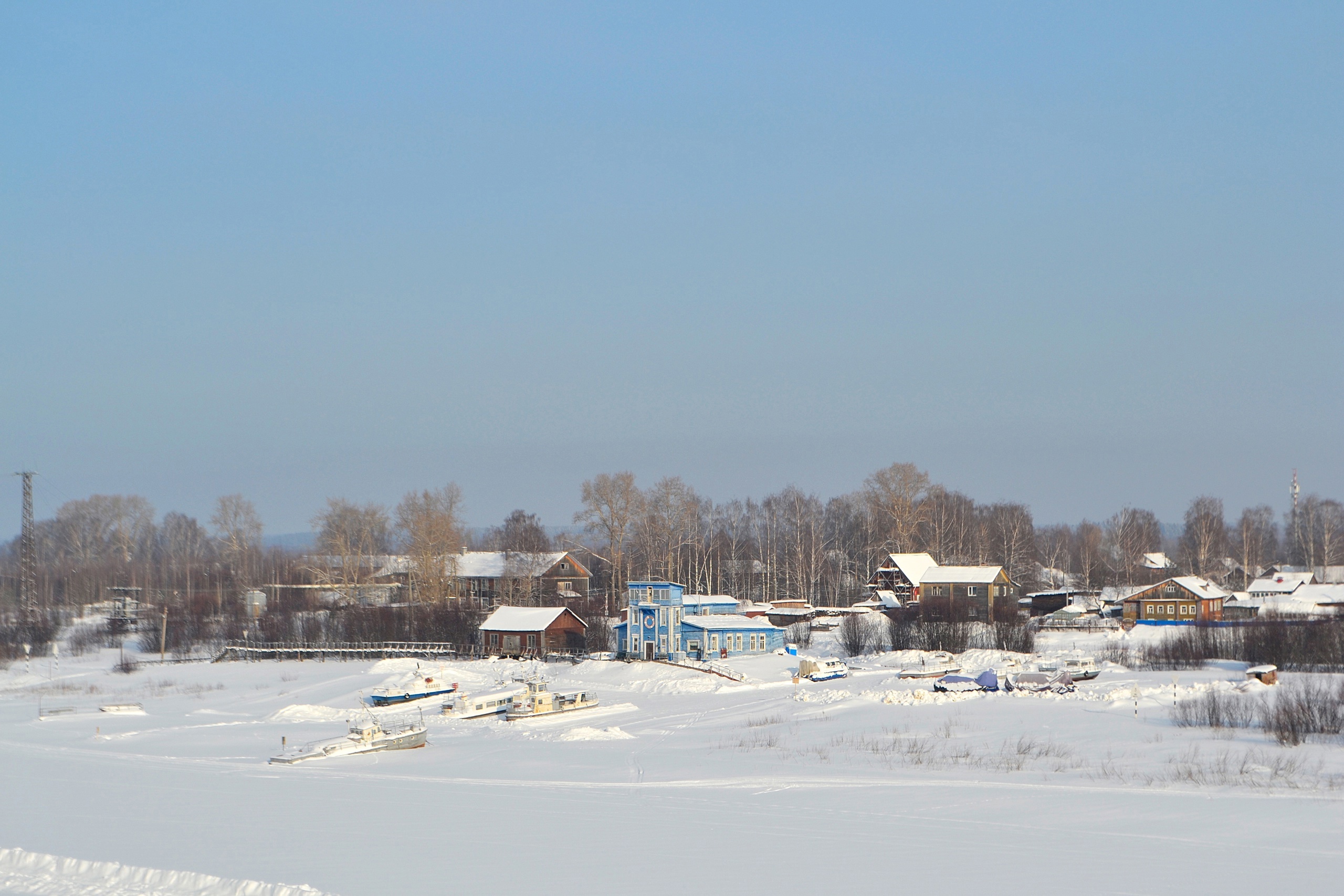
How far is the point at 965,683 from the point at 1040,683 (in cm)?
308

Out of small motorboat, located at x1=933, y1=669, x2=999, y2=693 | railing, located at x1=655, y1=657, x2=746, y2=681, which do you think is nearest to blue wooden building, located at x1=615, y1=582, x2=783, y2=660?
railing, located at x1=655, y1=657, x2=746, y2=681

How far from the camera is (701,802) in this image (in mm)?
20422

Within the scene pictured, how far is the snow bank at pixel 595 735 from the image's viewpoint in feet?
106

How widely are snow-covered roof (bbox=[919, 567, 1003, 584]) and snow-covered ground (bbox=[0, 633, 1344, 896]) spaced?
3344 centimetres

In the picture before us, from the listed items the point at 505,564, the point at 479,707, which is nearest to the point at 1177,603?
the point at 505,564

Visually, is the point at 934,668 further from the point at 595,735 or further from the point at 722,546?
the point at 722,546

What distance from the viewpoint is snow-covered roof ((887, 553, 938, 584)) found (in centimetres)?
8181

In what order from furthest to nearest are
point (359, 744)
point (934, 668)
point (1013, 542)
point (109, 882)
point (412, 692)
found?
point (1013, 542) < point (934, 668) < point (412, 692) < point (359, 744) < point (109, 882)

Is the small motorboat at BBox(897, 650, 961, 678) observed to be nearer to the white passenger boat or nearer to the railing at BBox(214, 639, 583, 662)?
the white passenger boat

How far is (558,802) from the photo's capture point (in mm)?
20531

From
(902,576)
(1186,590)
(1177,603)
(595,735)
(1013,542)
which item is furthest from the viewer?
(1013,542)

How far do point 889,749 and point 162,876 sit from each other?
19476 mm

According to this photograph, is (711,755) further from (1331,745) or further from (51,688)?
(51,688)

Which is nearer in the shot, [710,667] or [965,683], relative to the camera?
[965,683]
